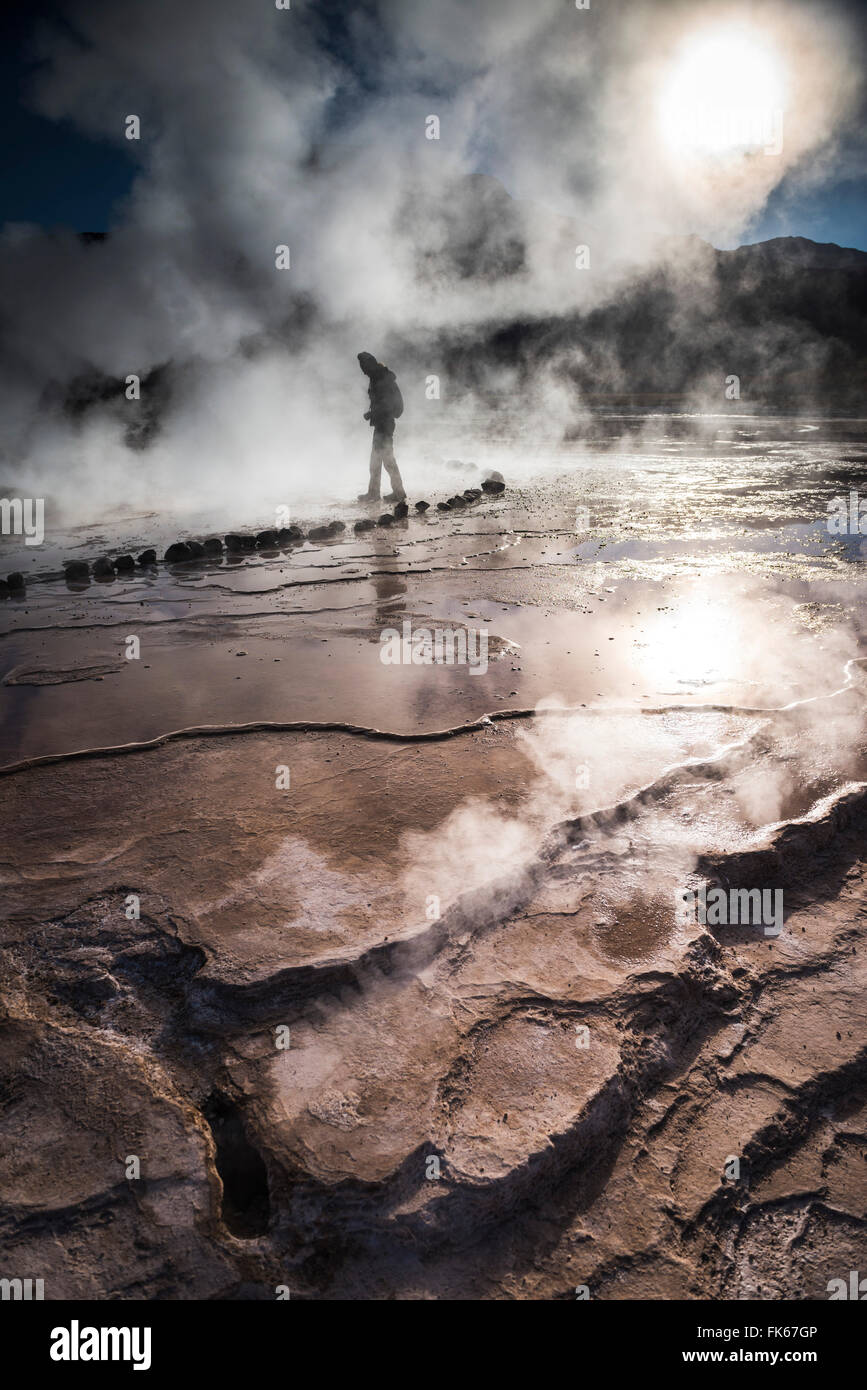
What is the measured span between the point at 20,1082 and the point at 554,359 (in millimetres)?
63663

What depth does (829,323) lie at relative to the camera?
51281 mm

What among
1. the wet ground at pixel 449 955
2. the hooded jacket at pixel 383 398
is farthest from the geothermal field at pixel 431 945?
the hooded jacket at pixel 383 398

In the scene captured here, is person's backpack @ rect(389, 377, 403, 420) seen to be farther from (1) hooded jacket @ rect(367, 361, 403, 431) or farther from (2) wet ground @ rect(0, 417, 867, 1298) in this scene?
(2) wet ground @ rect(0, 417, 867, 1298)

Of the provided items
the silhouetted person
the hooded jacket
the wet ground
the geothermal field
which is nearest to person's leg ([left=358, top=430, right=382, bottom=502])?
the silhouetted person

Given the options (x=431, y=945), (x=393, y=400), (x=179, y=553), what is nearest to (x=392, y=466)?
(x=393, y=400)

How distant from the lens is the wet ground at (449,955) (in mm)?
1371

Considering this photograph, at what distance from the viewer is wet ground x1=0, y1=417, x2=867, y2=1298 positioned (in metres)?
1.37

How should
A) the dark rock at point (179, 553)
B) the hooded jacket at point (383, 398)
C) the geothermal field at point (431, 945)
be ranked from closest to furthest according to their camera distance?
the geothermal field at point (431, 945), the dark rock at point (179, 553), the hooded jacket at point (383, 398)

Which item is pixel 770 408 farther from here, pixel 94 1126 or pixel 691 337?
pixel 94 1126

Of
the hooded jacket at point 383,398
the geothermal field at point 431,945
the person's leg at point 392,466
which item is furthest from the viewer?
the person's leg at point 392,466

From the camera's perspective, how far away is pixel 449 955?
1.93 m

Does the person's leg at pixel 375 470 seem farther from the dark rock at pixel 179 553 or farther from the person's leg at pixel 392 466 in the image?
the dark rock at pixel 179 553

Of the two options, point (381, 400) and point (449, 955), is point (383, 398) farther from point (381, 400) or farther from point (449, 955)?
point (449, 955)
